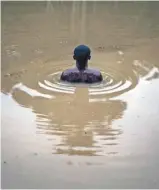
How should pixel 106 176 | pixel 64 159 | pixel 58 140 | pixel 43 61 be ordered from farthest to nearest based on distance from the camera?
pixel 43 61 → pixel 58 140 → pixel 64 159 → pixel 106 176

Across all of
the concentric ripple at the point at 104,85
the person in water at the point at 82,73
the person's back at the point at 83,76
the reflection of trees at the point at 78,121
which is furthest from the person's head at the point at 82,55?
the reflection of trees at the point at 78,121

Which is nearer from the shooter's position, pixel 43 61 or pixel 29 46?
pixel 43 61

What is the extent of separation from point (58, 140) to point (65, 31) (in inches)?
128

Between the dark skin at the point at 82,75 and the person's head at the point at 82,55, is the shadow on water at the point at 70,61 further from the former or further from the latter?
the person's head at the point at 82,55

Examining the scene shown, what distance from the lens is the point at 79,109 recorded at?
12.2 feet

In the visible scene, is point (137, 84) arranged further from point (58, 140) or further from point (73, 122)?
point (58, 140)

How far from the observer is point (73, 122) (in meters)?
3.48

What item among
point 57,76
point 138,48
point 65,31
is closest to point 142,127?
point 57,76

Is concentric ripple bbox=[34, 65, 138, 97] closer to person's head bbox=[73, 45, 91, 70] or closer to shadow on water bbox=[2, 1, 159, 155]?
shadow on water bbox=[2, 1, 159, 155]

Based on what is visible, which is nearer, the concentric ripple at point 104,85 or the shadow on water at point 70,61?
the shadow on water at point 70,61

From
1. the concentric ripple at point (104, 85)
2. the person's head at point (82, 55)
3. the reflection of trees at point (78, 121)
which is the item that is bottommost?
the reflection of trees at point (78, 121)

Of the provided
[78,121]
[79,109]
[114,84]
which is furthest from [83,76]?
[78,121]

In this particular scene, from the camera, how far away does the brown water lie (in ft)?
9.19

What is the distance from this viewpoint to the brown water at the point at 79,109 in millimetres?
2801
